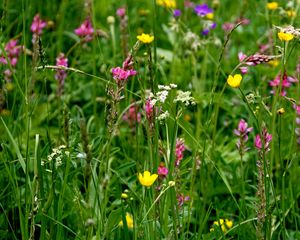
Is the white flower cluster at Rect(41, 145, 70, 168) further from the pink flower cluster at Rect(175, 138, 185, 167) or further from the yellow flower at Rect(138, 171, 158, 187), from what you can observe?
the pink flower cluster at Rect(175, 138, 185, 167)

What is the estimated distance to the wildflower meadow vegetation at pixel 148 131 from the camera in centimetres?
171

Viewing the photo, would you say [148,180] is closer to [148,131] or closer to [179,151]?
[148,131]

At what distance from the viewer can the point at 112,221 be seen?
6.03 ft

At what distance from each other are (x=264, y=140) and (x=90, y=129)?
3.81 ft

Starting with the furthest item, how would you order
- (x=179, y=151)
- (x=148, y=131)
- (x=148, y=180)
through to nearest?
1. (x=179, y=151)
2. (x=148, y=131)
3. (x=148, y=180)

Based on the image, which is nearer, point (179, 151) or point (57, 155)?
point (57, 155)

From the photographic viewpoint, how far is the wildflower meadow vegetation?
67.2 inches

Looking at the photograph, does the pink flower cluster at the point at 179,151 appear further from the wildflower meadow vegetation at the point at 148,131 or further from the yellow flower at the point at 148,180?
the yellow flower at the point at 148,180

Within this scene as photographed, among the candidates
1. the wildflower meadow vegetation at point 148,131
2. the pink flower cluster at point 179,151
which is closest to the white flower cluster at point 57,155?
the wildflower meadow vegetation at point 148,131

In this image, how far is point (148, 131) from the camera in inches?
68.9

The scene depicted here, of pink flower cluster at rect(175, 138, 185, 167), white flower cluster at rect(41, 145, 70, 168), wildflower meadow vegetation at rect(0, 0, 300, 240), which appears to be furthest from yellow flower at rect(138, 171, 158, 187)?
pink flower cluster at rect(175, 138, 185, 167)

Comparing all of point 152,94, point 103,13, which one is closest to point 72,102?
point 103,13

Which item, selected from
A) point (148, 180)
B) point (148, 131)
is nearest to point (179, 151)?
point (148, 131)

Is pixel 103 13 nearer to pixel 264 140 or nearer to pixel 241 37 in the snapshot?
pixel 241 37
